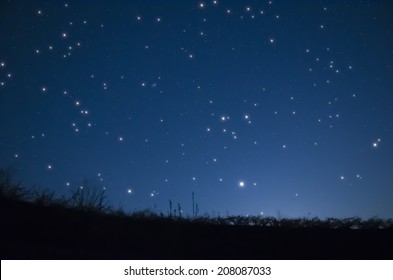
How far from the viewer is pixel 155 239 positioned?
3738 millimetres

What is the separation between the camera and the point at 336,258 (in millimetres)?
3525

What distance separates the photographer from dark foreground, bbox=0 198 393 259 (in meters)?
3.26

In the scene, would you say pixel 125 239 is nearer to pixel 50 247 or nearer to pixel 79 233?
pixel 79 233

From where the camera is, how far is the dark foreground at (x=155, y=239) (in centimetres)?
326

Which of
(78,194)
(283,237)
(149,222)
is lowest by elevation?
(283,237)

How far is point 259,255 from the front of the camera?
3.62 meters

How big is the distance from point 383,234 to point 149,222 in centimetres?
328

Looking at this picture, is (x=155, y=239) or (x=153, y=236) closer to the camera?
(x=155, y=239)
